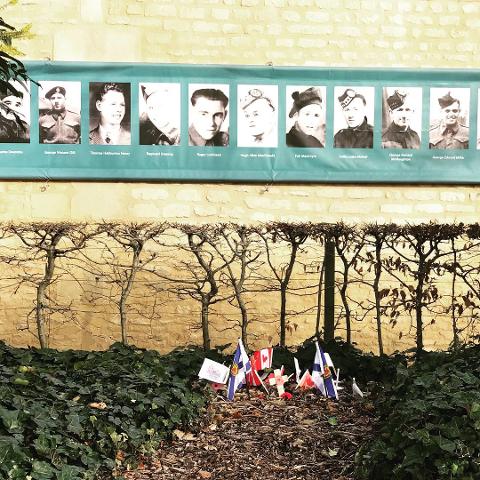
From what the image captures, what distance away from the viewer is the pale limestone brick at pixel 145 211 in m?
8.07

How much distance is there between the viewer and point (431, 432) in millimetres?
4059

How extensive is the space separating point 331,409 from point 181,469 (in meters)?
1.28

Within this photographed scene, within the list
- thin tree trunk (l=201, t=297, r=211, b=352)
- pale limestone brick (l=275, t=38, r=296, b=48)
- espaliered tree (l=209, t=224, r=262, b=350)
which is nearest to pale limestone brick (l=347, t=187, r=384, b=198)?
pale limestone brick (l=275, t=38, r=296, b=48)

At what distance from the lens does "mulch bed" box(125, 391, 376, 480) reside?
444 cm

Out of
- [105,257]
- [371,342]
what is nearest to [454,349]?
[371,342]

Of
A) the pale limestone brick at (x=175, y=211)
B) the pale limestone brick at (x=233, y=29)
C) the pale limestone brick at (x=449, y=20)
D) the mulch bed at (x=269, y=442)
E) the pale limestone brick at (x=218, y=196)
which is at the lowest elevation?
the mulch bed at (x=269, y=442)

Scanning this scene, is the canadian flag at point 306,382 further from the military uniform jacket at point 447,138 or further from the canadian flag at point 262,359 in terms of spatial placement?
the military uniform jacket at point 447,138

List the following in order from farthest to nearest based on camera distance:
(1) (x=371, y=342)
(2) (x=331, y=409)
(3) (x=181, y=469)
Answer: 1. (1) (x=371, y=342)
2. (2) (x=331, y=409)
3. (3) (x=181, y=469)

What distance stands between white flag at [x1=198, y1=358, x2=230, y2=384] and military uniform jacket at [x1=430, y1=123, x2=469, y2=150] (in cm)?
373

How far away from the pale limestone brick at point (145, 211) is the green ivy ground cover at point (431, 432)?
12.1ft

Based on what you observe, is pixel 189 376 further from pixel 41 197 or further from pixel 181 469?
pixel 41 197

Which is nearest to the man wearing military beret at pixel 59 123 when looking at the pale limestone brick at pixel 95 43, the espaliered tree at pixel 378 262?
the pale limestone brick at pixel 95 43

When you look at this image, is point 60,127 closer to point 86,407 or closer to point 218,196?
point 218,196

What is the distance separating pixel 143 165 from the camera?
317 inches
